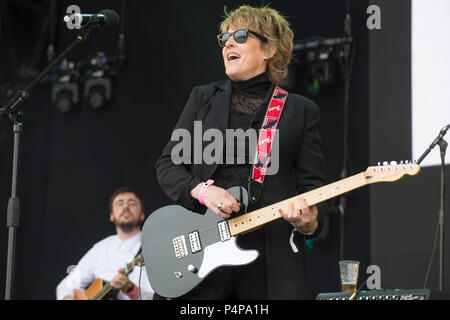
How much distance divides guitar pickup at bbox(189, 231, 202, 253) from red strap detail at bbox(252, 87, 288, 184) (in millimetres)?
352

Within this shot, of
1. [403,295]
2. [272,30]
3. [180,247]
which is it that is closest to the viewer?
[403,295]

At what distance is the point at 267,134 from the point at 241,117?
160 mm

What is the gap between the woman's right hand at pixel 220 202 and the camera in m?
2.73

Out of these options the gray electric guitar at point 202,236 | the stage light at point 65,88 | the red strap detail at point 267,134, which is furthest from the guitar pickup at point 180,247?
the stage light at point 65,88

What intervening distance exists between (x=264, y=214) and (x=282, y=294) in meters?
0.33

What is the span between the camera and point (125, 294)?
5.52 meters

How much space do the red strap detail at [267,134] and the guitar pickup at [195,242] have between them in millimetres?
352

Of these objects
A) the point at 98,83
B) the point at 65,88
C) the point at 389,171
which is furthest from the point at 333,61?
the point at 389,171

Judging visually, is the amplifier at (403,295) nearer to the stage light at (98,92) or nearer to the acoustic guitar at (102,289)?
the acoustic guitar at (102,289)

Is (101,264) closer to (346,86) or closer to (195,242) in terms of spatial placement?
(346,86)

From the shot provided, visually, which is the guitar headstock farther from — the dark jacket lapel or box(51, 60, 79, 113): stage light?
box(51, 60, 79, 113): stage light

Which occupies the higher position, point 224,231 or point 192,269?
point 224,231

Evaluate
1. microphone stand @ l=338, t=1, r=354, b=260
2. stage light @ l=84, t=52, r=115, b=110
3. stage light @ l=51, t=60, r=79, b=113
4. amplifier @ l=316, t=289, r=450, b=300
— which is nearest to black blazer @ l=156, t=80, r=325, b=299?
amplifier @ l=316, t=289, r=450, b=300

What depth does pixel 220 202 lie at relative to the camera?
2.73 metres
